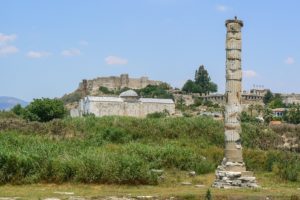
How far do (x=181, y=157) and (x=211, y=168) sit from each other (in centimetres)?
125

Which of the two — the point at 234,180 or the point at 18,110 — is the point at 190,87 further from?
the point at 234,180

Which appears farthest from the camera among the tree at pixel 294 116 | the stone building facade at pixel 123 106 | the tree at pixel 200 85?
the tree at pixel 200 85

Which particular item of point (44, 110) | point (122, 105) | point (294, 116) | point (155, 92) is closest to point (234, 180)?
point (44, 110)

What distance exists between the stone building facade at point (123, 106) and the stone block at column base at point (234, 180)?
60.6m

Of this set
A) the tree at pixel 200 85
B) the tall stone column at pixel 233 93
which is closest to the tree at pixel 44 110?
the tall stone column at pixel 233 93

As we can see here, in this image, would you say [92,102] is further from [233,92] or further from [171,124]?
[233,92]

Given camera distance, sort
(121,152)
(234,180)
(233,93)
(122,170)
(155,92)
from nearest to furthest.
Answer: (234,180) → (122,170) → (233,93) → (121,152) → (155,92)

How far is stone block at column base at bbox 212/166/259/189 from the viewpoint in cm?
1545

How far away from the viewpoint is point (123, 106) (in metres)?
79.4

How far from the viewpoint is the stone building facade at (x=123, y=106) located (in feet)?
255

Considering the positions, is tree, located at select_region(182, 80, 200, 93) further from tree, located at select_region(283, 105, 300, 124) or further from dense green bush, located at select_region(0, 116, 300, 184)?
dense green bush, located at select_region(0, 116, 300, 184)

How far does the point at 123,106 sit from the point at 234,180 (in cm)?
6417

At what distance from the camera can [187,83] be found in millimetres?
113438

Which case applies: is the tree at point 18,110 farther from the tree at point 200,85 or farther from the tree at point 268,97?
the tree at point 268,97
